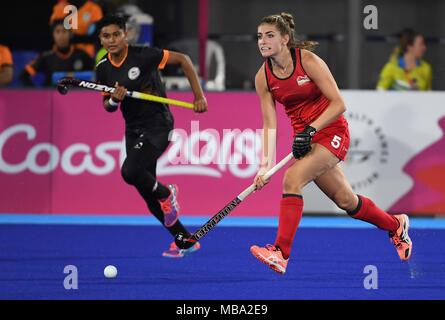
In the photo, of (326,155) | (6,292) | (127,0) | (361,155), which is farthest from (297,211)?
(127,0)

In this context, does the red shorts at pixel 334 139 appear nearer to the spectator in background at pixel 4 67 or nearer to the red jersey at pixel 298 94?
the red jersey at pixel 298 94

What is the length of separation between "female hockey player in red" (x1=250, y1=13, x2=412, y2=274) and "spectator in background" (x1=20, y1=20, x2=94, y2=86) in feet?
15.4

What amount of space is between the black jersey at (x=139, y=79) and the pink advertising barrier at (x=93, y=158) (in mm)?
2534

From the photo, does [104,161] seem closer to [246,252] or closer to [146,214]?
[146,214]

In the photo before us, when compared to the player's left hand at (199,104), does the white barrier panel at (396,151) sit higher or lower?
lower

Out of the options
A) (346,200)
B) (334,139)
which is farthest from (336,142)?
(346,200)

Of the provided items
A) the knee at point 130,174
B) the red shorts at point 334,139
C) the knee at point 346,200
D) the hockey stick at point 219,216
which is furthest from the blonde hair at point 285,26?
the knee at point 130,174

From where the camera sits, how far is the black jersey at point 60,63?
37.1 feet

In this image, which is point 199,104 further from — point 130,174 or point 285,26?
point 285,26

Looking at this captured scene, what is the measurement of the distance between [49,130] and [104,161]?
23.7 inches

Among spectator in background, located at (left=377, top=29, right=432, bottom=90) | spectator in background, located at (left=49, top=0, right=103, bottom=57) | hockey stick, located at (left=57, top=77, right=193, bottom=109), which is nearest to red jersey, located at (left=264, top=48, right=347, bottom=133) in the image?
hockey stick, located at (left=57, top=77, right=193, bottom=109)

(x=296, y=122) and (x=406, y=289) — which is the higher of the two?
(x=296, y=122)

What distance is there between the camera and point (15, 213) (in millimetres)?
10859
